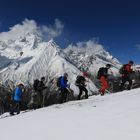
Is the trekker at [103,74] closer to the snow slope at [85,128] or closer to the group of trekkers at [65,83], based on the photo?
the group of trekkers at [65,83]

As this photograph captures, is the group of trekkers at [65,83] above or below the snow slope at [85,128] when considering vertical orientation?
above

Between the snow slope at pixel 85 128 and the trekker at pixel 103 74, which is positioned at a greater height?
the trekker at pixel 103 74

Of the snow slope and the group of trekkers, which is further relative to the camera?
the group of trekkers

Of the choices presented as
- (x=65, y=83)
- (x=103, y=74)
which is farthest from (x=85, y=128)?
(x=103, y=74)

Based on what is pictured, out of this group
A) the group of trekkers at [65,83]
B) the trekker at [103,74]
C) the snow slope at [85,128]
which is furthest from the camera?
the trekker at [103,74]

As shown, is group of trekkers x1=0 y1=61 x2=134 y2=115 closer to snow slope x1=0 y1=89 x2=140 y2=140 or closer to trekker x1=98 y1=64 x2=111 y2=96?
trekker x1=98 y1=64 x2=111 y2=96

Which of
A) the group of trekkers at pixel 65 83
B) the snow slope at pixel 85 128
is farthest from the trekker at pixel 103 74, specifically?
the snow slope at pixel 85 128

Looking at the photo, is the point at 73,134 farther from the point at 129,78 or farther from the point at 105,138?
the point at 129,78

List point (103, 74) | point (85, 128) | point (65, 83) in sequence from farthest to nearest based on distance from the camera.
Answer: point (103, 74)
point (65, 83)
point (85, 128)

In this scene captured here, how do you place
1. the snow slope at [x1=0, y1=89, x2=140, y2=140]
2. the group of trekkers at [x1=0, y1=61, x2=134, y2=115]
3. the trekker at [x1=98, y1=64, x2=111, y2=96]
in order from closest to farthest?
the snow slope at [x1=0, y1=89, x2=140, y2=140] < the group of trekkers at [x1=0, y1=61, x2=134, y2=115] < the trekker at [x1=98, y1=64, x2=111, y2=96]

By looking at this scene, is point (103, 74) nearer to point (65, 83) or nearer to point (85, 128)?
point (65, 83)

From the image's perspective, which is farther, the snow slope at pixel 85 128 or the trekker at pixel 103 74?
the trekker at pixel 103 74

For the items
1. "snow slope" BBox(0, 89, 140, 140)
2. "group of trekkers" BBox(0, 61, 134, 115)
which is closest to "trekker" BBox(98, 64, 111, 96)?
"group of trekkers" BBox(0, 61, 134, 115)

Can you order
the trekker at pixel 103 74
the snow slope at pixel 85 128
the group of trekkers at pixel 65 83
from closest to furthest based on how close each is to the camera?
the snow slope at pixel 85 128
the group of trekkers at pixel 65 83
the trekker at pixel 103 74
